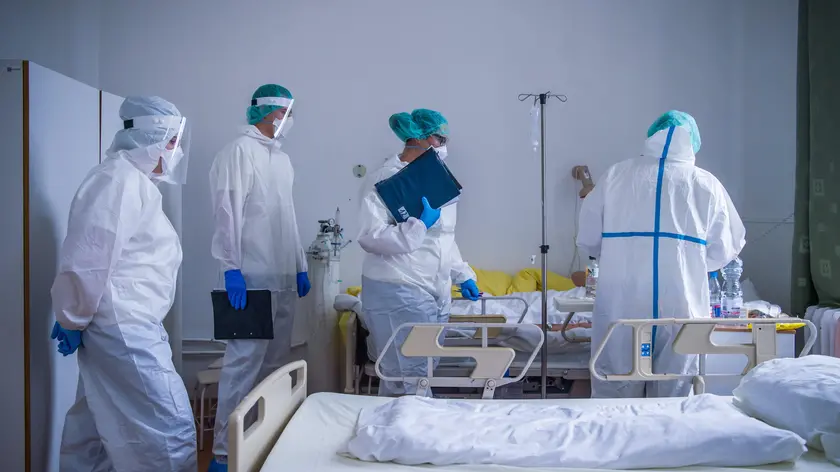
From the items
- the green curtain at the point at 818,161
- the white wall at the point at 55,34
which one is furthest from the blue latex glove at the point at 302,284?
the green curtain at the point at 818,161

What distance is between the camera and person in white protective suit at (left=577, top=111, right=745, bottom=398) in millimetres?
2867

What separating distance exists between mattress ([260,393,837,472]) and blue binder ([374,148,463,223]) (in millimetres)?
968

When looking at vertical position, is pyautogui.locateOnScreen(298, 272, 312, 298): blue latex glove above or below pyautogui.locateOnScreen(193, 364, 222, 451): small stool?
above

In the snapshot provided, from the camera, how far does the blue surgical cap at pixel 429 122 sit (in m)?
3.22

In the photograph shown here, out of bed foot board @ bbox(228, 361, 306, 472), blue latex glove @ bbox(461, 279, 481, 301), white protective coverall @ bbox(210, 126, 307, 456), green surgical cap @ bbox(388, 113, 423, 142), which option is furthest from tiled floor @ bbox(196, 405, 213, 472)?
green surgical cap @ bbox(388, 113, 423, 142)

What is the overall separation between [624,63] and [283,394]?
3594 mm

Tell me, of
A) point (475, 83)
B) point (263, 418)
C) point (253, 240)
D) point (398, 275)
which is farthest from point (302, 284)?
point (475, 83)

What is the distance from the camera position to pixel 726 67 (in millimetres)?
4707

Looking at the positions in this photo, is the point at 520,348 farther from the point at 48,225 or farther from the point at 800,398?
the point at 48,225

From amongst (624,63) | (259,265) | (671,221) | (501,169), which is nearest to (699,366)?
(671,221)

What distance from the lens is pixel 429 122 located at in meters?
3.23

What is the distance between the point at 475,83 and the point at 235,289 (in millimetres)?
2431

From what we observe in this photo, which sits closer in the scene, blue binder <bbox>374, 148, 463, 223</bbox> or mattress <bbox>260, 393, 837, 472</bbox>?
mattress <bbox>260, 393, 837, 472</bbox>

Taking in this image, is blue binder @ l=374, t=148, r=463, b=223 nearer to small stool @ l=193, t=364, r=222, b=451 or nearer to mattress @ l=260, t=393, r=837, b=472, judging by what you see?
mattress @ l=260, t=393, r=837, b=472
